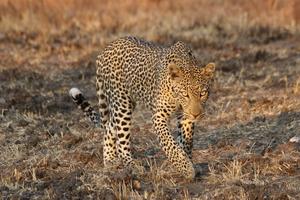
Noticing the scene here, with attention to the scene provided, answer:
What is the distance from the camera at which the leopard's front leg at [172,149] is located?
738 centimetres

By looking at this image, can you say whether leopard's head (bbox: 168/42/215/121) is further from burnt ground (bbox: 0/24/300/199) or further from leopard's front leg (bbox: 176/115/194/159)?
burnt ground (bbox: 0/24/300/199)

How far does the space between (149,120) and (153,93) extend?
9.01 ft

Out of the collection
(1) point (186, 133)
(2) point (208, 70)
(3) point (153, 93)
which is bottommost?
(1) point (186, 133)

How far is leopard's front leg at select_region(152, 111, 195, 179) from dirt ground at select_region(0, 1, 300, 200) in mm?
111

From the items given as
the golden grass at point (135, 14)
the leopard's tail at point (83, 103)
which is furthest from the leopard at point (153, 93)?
the golden grass at point (135, 14)

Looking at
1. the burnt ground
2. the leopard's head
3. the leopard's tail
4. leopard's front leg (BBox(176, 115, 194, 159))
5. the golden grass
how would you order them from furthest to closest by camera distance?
1. the golden grass
2. the leopard's tail
3. leopard's front leg (BBox(176, 115, 194, 159))
4. the burnt ground
5. the leopard's head

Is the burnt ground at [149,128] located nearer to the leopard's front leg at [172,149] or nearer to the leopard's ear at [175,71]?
the leopard's front leg at [172,149]

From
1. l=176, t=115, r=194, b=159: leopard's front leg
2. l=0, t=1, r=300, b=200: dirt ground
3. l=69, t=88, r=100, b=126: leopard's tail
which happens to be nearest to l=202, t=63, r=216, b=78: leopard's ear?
l=176, t=115, r=194, b=159: leopard's front leg

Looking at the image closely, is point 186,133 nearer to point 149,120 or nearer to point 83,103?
point 83,103

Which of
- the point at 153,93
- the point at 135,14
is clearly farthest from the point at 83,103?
the point at 135,14

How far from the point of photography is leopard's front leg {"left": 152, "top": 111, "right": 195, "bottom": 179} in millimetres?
7383

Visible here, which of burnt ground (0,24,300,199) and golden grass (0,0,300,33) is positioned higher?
golden grass (0,0,300,33)

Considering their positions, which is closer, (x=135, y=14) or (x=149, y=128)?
(x=149, y=128)

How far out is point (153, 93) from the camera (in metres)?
7.75
